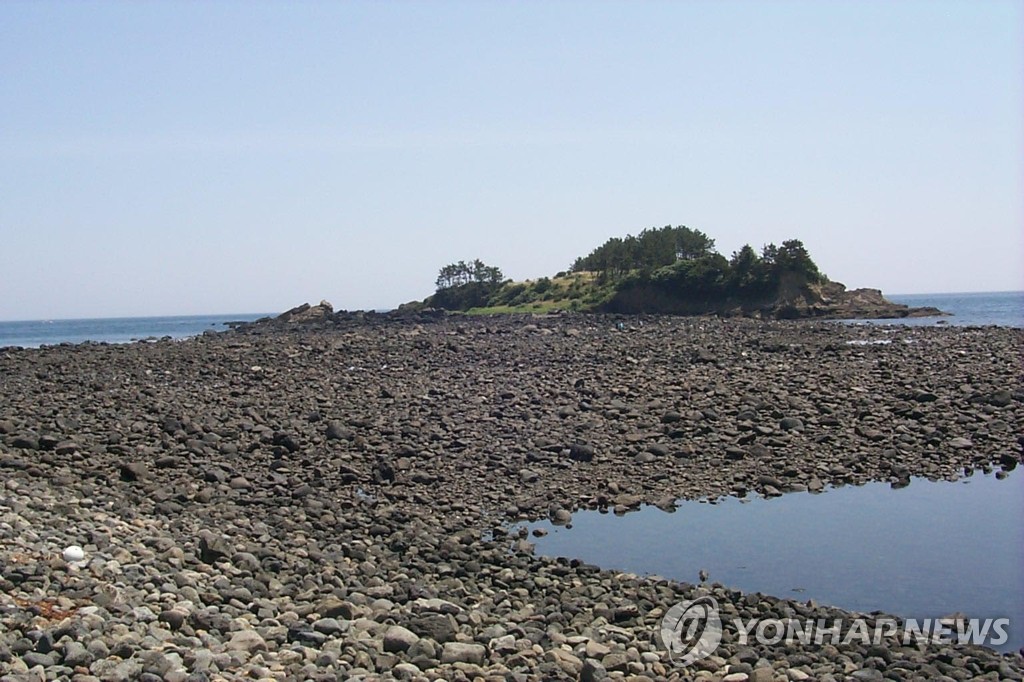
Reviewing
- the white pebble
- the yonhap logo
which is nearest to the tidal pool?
the yonhap logo

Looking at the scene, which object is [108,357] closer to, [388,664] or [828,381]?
[828,381]

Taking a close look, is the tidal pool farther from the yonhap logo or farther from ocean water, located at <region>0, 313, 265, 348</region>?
ocean water, located at <region>0, 313, 265, 348</region>

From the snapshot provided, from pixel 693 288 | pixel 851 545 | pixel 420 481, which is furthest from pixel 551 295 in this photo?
pixel 851 545

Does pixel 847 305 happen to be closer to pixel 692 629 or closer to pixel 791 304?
pixel 791 304

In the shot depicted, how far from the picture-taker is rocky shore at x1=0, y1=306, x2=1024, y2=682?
855 centimetres

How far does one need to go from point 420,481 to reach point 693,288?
5586cm

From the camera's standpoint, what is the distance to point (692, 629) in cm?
959

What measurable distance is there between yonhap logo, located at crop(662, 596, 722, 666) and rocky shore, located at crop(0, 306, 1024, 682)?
0.16 m

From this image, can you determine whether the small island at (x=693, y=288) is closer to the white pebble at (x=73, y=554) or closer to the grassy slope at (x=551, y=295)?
the grassy slope at (x=551, y=295)

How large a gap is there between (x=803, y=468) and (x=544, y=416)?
5962 millimetres

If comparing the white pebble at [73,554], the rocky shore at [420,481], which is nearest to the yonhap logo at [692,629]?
the rocky shore at [420,481]

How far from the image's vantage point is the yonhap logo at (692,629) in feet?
29.3

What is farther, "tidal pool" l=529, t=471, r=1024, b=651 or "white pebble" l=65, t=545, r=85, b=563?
"tidal pool" l=529, t=471, r=1024, b=651

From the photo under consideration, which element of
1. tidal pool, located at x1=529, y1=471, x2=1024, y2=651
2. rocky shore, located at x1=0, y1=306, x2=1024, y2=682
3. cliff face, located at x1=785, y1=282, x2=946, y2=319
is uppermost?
cliff face, located at x1=785, y1=282, x2=946, y2=319
